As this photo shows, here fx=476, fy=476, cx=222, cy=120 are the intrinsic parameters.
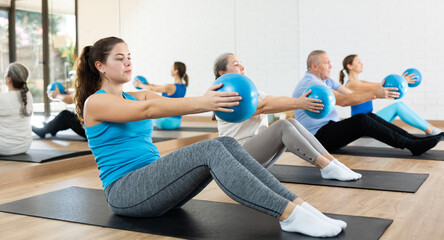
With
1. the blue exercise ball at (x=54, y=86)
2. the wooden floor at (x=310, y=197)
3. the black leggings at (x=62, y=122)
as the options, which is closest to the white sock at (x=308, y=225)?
the wooden floor at (x=310, y=197)

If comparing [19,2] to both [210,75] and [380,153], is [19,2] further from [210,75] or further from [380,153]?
[380,153]

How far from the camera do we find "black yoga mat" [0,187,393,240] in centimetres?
195

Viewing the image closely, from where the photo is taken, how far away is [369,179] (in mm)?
3117

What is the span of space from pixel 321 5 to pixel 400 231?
5.70 meters

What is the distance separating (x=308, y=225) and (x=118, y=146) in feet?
2.88

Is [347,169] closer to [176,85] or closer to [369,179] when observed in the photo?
[369,179]

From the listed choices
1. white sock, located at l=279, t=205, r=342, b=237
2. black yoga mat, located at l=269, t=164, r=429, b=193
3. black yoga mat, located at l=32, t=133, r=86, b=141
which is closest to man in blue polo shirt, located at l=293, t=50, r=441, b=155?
black yoga mat, located at l=269, t=164, r=429, b=193

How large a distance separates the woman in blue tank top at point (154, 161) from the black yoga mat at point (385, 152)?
2.36 metres

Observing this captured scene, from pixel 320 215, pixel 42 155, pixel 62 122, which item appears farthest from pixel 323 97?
pixel 62 122

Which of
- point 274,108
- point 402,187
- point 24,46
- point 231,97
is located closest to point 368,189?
point 402,187

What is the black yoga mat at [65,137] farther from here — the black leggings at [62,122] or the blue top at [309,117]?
the blue top at [309,117]

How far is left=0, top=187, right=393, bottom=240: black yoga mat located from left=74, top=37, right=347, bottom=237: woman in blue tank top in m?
0.06

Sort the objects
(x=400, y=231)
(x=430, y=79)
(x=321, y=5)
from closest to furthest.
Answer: (x=400, y=231) → (x=430, y=79) → (x=321, y=5)

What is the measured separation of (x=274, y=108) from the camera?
2836 mm
